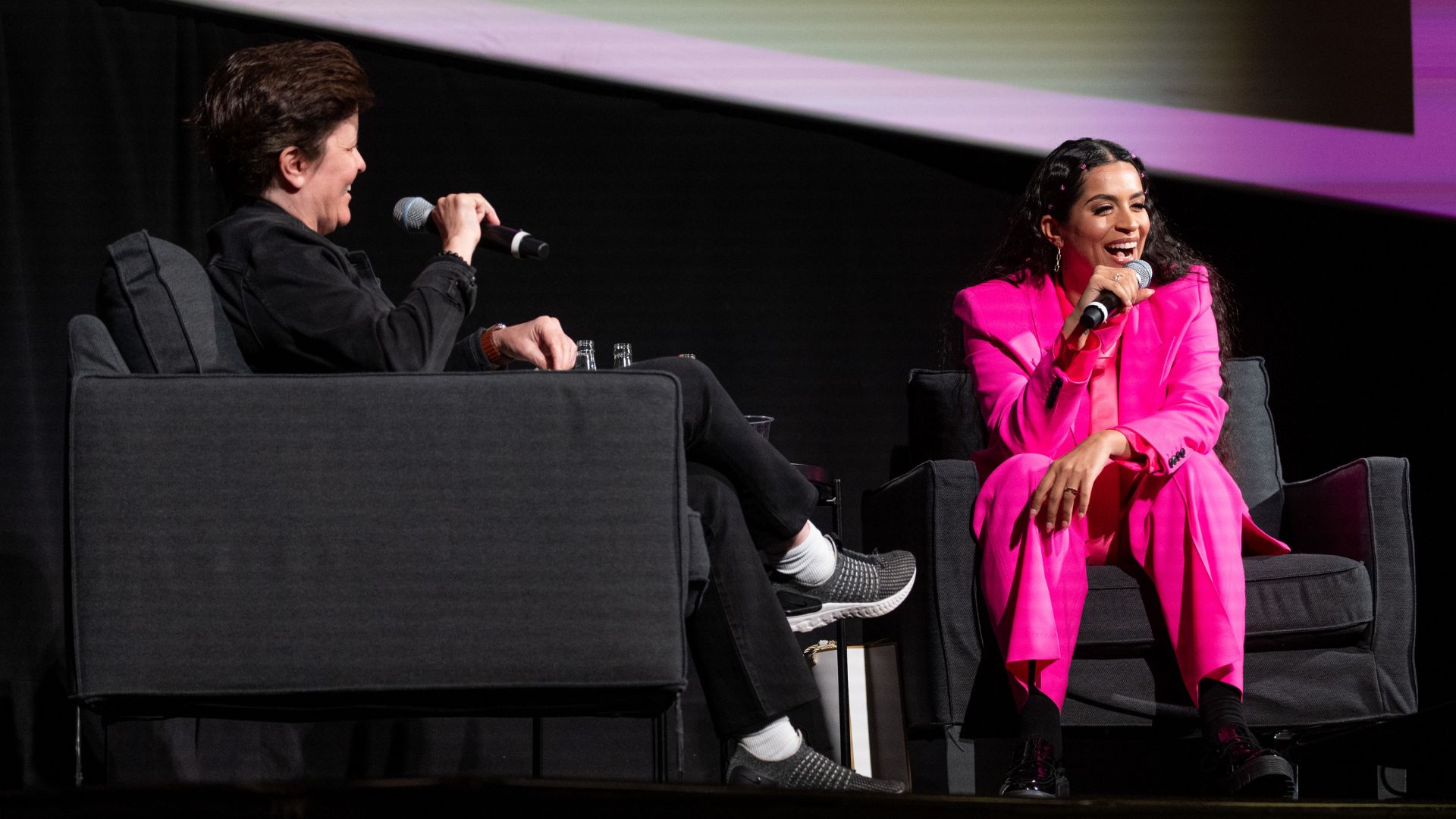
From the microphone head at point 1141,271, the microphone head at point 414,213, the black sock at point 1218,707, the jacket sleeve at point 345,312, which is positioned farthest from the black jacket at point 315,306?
the black sock at point 1218,707

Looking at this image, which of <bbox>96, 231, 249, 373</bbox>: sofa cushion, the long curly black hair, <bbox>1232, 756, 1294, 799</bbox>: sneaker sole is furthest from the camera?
the long curly black hair

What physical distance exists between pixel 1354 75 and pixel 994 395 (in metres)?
1.57

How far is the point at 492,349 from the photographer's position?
2.07 metres

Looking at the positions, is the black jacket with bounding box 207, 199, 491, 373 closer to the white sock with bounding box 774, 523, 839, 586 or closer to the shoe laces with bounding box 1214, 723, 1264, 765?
the white sock with bounding box 774, 523, 839, 586

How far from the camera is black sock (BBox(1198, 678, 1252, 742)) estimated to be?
1849mm

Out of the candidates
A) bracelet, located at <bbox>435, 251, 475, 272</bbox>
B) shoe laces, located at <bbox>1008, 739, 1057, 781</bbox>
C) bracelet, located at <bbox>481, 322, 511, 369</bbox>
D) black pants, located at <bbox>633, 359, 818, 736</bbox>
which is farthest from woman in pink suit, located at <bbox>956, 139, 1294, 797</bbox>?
bracelet, located at <bbox>435, 251, 475, 272</bbox>

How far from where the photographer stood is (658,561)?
143 centimetres

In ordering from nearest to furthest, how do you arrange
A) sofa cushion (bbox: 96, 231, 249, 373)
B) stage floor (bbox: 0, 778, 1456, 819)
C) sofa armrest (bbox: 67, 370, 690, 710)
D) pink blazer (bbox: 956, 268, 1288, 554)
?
stage floor (bbox: 0, 778, 1456, 819)
sofa armrest (bbox: 67, 370, 690, 710)
sofa cushion (bbox: 96, 231, 249, 373)
pink blazer (bbox: 956, 268, 1288, 554)

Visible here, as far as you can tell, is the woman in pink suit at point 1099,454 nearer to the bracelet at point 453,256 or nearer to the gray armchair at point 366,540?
the gray armchair at point 366,540

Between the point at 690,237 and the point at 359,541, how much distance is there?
6.43ft

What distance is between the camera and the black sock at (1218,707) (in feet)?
6.07

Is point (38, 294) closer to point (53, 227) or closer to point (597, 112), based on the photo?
point (53, 227)

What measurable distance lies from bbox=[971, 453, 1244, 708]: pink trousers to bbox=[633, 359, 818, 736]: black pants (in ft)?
1.40

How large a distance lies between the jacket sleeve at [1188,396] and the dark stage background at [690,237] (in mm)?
1017
